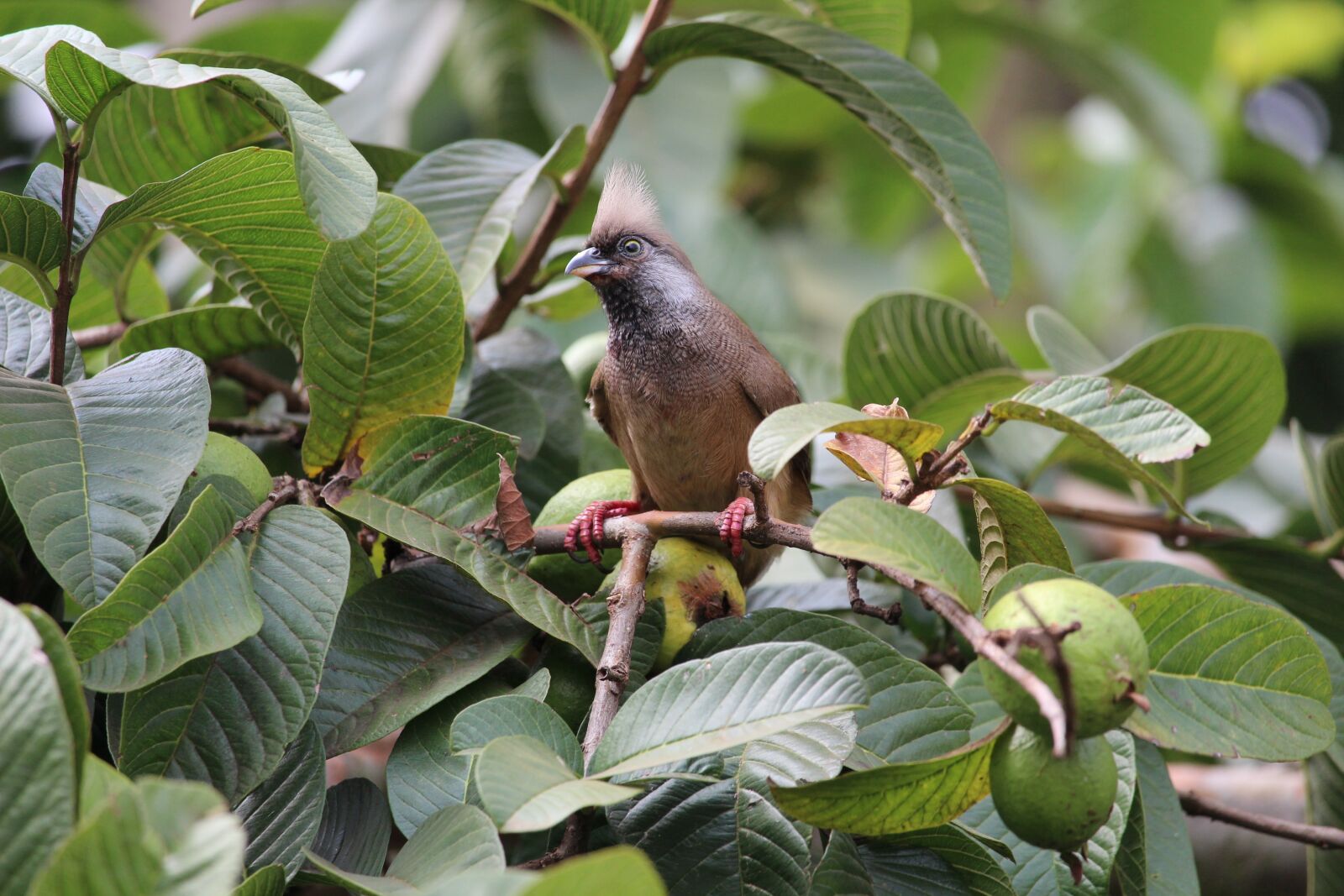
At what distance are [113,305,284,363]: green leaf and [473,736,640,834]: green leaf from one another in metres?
1.12

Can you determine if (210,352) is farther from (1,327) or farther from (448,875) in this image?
(448,875)

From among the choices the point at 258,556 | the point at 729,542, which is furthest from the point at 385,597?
the point at 729,542

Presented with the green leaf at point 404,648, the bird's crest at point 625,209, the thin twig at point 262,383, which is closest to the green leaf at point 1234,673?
the green leaf at point 404,648

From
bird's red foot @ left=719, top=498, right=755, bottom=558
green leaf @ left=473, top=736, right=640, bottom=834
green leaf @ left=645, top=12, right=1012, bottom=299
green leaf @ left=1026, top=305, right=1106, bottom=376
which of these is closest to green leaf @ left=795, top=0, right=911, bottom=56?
green leaf @ left=645, top=12, right=1012, bottom=299

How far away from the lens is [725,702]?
1472 mm

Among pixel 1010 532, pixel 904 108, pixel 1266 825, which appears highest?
pixel 904 108

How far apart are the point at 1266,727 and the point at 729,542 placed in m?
0.93

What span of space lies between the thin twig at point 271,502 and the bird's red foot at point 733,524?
→ 0.70m

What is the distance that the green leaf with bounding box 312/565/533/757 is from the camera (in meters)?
1.73

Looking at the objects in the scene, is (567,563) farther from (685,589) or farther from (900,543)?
(900,543)

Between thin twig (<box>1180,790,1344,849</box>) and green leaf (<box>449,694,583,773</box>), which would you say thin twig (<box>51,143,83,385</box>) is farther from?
thin twig (<box>1180,790,1344,849</box>)

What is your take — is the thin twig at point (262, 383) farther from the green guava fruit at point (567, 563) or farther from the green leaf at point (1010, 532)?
the green leaf at point (1010, 532)

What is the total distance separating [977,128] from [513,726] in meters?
3.43

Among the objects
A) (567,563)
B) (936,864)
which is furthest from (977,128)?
(936,864)
